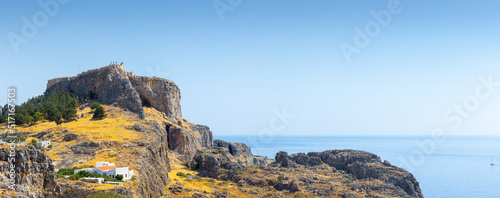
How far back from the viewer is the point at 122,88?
9900 centimetres

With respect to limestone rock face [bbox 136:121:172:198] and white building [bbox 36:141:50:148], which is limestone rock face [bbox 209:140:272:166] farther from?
white building [bbox 36:141:50:148]

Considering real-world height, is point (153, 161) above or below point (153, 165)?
above

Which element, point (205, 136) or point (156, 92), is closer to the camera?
point (156, 92)

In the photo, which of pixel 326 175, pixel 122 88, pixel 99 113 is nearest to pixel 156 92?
pixel 122 88

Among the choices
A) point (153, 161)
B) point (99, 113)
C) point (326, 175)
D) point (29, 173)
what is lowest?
point (326, 175)

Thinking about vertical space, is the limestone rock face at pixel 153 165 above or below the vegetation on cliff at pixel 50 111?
below

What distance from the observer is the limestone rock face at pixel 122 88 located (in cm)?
9762

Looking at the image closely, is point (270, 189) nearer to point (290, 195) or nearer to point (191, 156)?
point (290, 195)

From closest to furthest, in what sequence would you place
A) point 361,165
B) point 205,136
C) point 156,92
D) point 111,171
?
point 111,171
point 361,165
point 156,92
point 205,136

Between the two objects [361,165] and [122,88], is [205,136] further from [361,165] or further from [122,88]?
[361,165]

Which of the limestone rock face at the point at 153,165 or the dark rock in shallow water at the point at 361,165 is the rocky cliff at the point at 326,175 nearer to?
the dark rock in shallow water at the point at 361,165

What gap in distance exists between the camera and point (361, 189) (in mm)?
78938

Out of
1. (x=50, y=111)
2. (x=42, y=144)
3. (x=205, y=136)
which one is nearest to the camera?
(x=42, y=144)

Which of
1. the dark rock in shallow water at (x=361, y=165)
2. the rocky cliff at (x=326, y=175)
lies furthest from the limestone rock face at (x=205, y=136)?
the rocky cliff at (x=326, y=175)
